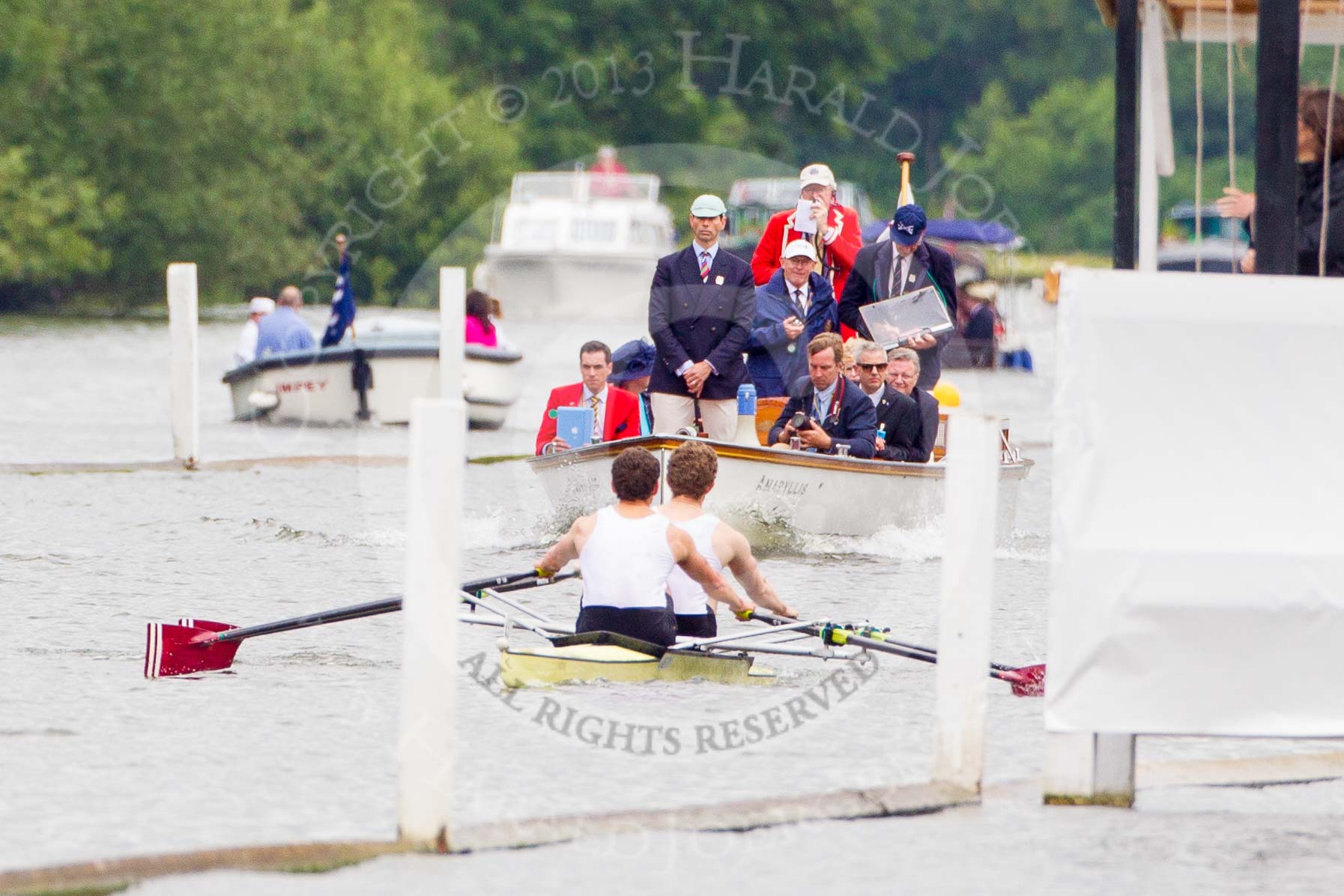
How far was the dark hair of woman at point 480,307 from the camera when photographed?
23.3m

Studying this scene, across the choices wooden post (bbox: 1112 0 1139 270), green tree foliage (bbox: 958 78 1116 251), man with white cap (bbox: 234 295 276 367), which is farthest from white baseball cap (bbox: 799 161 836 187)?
green tree foliage (bbox: 958 78 1116 251)

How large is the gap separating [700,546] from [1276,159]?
2.61 meters

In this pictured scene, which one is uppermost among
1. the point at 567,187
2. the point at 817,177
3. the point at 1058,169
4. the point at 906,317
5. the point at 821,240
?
the point at 1058,169

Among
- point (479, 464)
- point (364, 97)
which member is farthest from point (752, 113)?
point (479, 464)

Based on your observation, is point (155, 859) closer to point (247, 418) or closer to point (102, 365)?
point (247, 418)

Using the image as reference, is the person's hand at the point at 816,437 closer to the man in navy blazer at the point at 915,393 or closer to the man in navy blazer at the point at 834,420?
the man in navy blazer at the point at 834,420

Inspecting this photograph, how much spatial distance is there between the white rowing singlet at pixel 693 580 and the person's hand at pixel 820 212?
4774mm

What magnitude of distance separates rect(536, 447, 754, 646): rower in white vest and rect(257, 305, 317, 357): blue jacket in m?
16.4

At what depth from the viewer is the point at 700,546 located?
8.60m

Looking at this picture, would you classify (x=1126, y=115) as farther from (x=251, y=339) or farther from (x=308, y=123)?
(x=308, y=123)

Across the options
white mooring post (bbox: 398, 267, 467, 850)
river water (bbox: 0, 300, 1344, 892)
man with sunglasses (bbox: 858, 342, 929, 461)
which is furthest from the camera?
man with sunglasses (bbox: 858, 342, 929, 461)

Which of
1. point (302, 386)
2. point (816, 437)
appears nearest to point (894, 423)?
point (816, 437)

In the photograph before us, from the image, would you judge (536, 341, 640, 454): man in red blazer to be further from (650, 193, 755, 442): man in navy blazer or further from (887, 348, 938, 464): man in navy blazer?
(887, 348, 938, 464): man in navy blazer

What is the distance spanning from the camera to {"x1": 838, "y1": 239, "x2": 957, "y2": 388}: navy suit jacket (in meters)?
13.1
